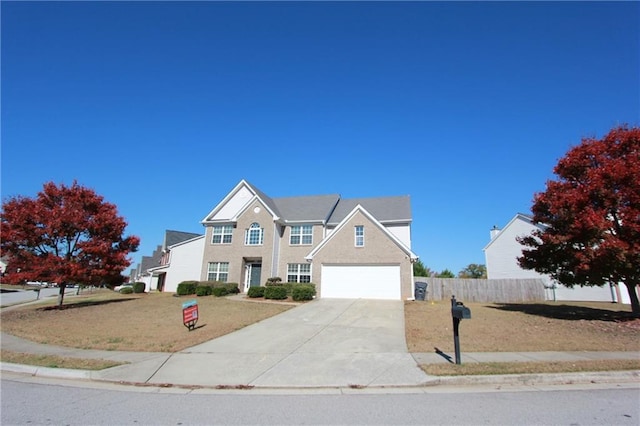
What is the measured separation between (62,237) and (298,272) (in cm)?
1562

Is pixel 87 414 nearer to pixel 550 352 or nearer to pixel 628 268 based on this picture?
pixel 550 352

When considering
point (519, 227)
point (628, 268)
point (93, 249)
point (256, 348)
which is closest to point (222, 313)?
point (256, 348)

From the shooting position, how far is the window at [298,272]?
26797mm

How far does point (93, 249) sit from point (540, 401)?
2190cm

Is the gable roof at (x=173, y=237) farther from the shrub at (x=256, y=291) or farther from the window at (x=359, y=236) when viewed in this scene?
the window at (x=359, y=236)

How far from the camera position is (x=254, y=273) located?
2808cm

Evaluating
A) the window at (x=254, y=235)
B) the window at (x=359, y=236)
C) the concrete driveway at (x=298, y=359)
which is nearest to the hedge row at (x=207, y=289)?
the window at (x=254, y=235)

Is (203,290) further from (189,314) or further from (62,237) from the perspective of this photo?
(189,314)

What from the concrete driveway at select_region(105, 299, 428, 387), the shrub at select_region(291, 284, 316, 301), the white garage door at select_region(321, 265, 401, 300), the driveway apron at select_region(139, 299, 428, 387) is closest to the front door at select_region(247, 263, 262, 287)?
the white garage door at select_region(321, 265, 401, 300)

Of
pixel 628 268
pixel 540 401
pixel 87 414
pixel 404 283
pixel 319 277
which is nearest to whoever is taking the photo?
pixel 87 414

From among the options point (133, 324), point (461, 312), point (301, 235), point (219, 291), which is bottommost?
point (133, 324)

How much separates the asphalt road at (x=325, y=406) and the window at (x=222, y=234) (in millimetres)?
22709

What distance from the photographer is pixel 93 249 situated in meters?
19.5

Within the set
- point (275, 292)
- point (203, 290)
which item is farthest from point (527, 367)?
point (203, 290)
